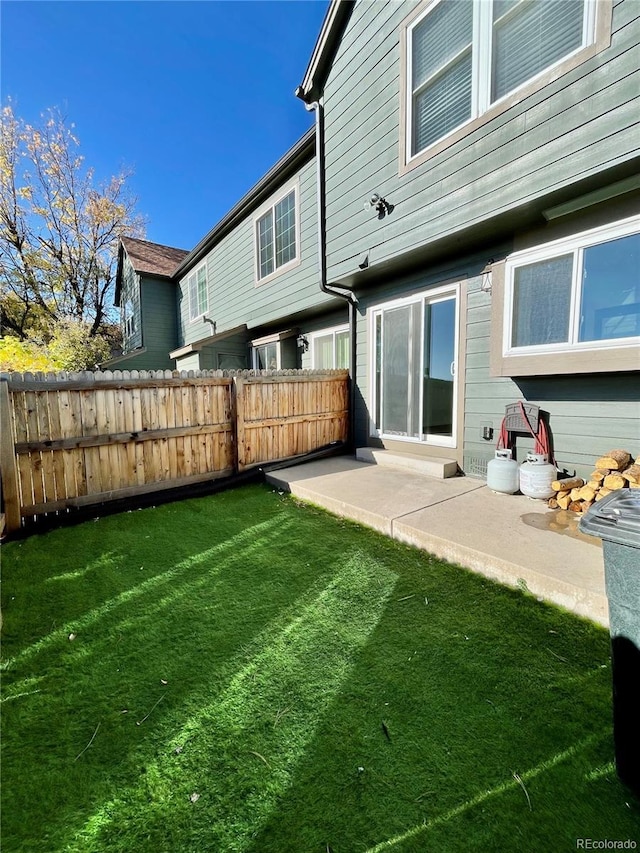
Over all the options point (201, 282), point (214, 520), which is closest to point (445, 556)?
point (214, 520)

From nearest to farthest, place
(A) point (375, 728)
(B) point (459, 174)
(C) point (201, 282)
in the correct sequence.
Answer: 1. (A) point (375, 728)
2. (B) point (459, 174)
3. (C) point (201, 282)

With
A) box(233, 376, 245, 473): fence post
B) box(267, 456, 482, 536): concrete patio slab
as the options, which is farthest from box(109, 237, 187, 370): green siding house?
box(267, 456, 482, 536): concrete patio slab

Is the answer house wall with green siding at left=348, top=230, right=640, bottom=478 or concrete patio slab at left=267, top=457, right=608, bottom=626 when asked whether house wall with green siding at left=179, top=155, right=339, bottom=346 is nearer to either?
house wall with green siding at left=348, top=230, right=640, bottom=478

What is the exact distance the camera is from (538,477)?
370cm

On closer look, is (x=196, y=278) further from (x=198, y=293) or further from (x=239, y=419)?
(x=239, y=419)

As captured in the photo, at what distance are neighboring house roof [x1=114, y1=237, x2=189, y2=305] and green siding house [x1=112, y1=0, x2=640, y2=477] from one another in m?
8.28

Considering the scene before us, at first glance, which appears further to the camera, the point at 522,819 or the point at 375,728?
the point at 375,728

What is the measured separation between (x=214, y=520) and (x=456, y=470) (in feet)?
9.92

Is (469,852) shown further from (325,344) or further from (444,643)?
(325,344)

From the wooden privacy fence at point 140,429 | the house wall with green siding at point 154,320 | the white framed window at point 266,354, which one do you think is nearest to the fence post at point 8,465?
the wooden privacy fence at point 140,429

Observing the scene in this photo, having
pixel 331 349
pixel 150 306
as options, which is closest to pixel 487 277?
pixel 331 349

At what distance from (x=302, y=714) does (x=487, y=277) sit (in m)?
4.44

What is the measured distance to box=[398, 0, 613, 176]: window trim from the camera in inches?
113

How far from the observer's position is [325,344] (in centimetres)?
778
